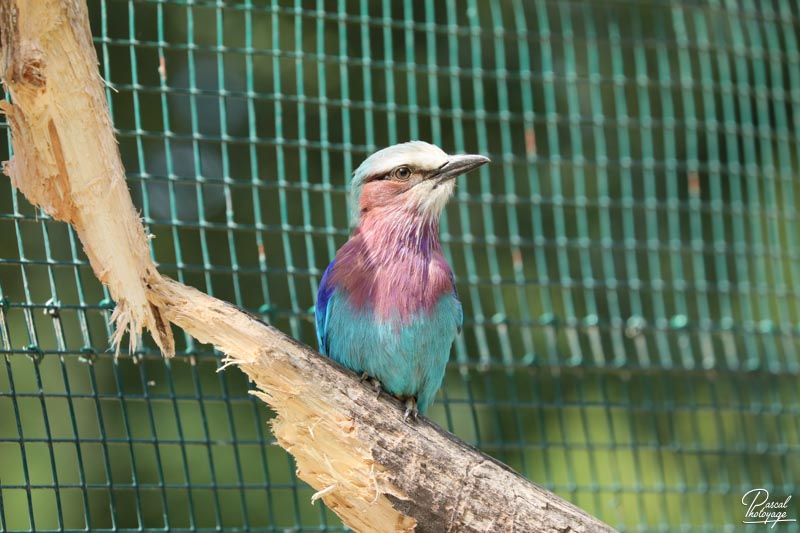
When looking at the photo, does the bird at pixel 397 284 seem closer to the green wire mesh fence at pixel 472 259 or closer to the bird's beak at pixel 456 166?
the bird's beak at pixel 456 166

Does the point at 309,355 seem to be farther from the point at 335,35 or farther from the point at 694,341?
the point at 694,341

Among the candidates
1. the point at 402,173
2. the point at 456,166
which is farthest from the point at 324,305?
the point at 456,166

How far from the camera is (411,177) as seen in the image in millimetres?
4227

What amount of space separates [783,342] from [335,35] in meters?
3.41

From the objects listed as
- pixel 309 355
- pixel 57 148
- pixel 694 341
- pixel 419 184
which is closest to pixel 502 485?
pixel 309 355

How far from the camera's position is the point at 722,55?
6.84m

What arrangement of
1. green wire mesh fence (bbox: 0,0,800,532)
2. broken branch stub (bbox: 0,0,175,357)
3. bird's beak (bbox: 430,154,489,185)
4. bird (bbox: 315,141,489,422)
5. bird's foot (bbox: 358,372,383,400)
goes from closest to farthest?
1. broken branch stub (bbox: 0,0,175,357)
2. bird's foot (bbox: 358,372,383,400)
3. bird (bbox: 315,141,489,422)
4. bird's beak (bbox: 430,154,489,185)
5. green wire mesh fence (bbox: 0,0,800,532)

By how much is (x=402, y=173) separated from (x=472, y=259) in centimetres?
208

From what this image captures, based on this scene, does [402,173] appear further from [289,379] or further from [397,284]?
[289,379]

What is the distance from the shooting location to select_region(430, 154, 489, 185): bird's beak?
410 centimetres

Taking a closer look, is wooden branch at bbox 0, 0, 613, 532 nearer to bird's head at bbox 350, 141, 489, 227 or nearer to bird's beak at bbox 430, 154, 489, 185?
bird's head at bbox 350, 141, 489, 227
